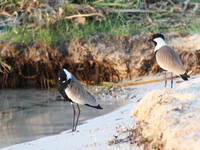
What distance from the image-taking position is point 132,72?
8.38m

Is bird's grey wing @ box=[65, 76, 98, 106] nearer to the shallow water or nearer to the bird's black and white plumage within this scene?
the bird's black and white plumage

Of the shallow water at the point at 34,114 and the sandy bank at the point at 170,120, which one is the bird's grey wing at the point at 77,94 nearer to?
the shallow water at the point at 34,114

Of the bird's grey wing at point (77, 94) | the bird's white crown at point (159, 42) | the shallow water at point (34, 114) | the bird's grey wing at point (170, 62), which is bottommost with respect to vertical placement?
the shallow water at point (34, 114)

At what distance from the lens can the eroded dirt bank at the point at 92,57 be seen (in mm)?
8102

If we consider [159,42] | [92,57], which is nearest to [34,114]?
[92,57]

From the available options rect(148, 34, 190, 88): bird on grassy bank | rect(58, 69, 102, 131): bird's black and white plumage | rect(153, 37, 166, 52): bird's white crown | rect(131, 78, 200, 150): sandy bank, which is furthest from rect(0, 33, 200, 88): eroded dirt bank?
rect(131, 78, 200, 150): sandy bank

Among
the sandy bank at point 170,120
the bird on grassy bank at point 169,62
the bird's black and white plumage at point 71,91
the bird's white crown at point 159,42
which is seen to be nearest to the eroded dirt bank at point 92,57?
the bird's white crown at point 159,42

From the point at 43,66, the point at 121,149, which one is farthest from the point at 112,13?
the point at 121,149

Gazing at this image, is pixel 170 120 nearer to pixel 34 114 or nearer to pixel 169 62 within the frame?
pixel 169 62

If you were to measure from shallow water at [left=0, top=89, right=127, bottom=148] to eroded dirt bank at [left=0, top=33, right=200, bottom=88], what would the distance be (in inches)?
22.0

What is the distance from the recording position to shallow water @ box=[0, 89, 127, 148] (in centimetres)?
533

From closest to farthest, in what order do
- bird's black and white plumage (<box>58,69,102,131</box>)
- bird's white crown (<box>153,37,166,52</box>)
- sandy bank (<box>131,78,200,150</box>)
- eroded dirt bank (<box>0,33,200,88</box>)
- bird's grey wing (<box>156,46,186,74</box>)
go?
1. sandy bank (<box>131,78,200,150</box>)
2. bird's black and white plumage (<box>58,69,102,131</box>)
3. bird's grey wing (<box>156,46,186,74</box>)
4. bird's white crown (<box>153,37,166,52</box>)
5. eroded dirt bank (<box>0,33,200,88</box>)

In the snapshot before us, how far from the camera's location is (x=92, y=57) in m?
8.26

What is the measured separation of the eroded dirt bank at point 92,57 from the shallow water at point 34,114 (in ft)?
1.83
